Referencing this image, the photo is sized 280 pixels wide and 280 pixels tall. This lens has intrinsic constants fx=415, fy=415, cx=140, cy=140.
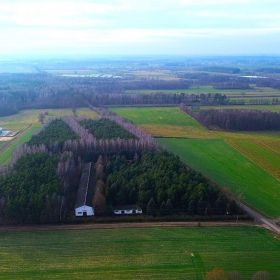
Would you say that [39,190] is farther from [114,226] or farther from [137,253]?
[137,253]

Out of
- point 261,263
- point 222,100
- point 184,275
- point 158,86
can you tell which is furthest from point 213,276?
point 158,86

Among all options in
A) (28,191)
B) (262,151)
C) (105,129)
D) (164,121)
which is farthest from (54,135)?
(262,151)

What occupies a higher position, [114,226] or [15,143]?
[15,143]

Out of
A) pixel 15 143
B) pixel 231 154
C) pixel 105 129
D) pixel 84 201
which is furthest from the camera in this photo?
pixel 15 143

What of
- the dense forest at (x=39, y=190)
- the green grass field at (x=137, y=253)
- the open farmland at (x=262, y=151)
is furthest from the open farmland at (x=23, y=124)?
the open farmland at (x=262, y=151)

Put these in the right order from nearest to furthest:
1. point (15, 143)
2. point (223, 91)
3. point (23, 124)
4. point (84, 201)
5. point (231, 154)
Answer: point (84, 201) → point (231, 154) → point (15, 143) → point (23, 124) → point (223, 91)

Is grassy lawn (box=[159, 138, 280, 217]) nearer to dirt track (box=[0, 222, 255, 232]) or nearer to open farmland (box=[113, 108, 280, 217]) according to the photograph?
open farmland (box=[113, 108, 280, 217])

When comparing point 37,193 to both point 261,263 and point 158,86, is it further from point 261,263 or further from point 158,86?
point 158,86
